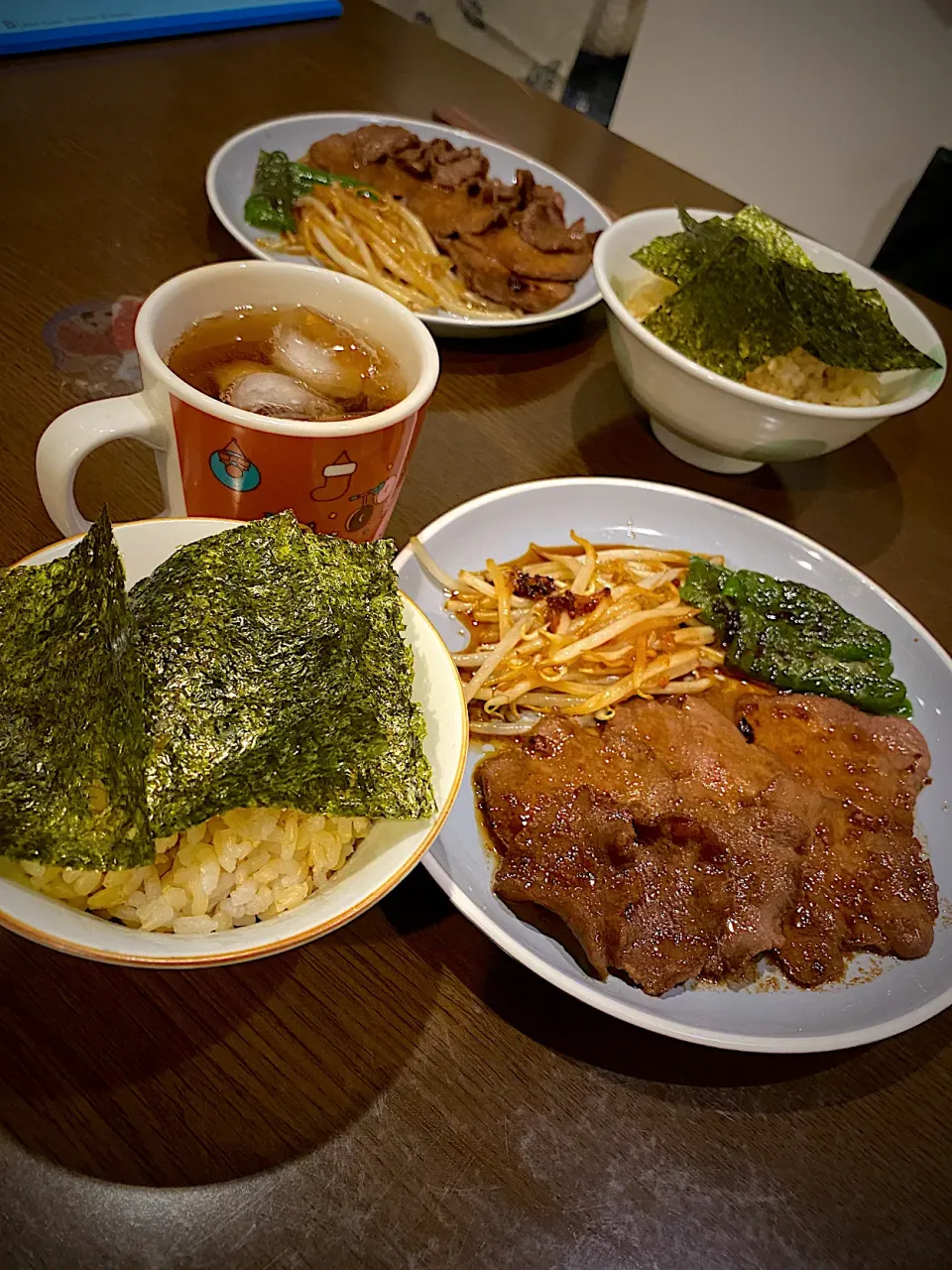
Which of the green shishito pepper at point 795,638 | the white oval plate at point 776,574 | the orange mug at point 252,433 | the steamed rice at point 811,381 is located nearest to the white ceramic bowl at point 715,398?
the steamed rice at point 811,381

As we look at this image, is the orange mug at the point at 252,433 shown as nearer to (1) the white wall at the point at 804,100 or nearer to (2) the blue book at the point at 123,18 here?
(2) the blue book at the point at 123,18

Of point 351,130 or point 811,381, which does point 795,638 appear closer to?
point 811,381

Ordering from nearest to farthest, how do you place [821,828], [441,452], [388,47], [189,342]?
[189,342], [821,828], [441,452], [388,47]

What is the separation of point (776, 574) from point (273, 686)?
135 centimetres

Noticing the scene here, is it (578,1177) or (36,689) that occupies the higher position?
(36,689)

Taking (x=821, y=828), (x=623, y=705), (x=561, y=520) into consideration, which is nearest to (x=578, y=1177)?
(x=821, y=828)

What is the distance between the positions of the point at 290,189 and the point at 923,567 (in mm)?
2056

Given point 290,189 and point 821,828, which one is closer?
point 821,828

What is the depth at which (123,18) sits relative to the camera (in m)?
2.93

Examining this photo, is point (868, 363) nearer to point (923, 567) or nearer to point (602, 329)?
point (923, 567)

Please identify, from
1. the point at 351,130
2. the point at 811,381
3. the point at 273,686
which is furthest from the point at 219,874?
the point at 351,130

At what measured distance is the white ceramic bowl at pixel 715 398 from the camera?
5.98 ft

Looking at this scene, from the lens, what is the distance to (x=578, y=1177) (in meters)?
1.05

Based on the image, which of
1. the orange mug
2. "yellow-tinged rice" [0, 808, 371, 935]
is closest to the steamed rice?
the orange mug
